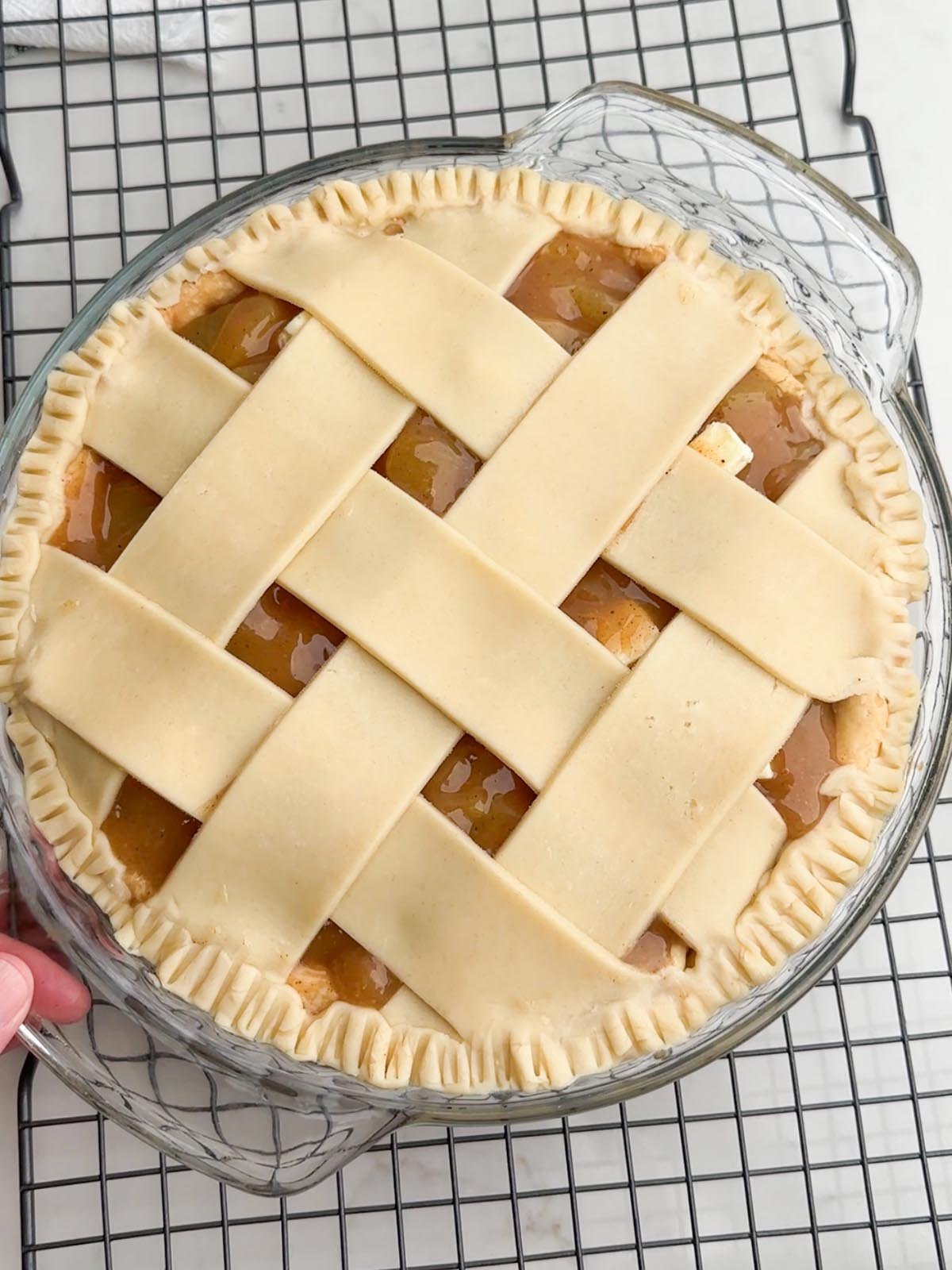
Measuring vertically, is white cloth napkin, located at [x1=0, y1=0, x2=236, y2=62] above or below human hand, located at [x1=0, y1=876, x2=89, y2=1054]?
above

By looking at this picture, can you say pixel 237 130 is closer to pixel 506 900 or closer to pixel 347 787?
pixel 347 787

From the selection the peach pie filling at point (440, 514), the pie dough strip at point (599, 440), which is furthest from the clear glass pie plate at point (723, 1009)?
the pie dough strip at point (599, 440)

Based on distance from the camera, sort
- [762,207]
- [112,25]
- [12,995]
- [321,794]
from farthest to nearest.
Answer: [112,25] → [762,207] → [12,995] → [321,794]

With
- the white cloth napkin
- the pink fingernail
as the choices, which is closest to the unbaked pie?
the pink fingernail

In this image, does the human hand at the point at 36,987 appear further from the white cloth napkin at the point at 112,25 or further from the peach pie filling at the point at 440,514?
the white cloth napkin at the point at 112,25

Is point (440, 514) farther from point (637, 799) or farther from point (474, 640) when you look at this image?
point (637, 799)

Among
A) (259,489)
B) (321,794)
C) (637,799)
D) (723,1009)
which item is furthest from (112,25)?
(723,1009)

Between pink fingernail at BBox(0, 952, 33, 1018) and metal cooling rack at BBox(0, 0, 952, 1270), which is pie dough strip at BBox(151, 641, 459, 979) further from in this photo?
metal cooling rack at BBox(0, 0, 952, 1270)

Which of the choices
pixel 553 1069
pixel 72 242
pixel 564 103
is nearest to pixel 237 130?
pixel 72 242
